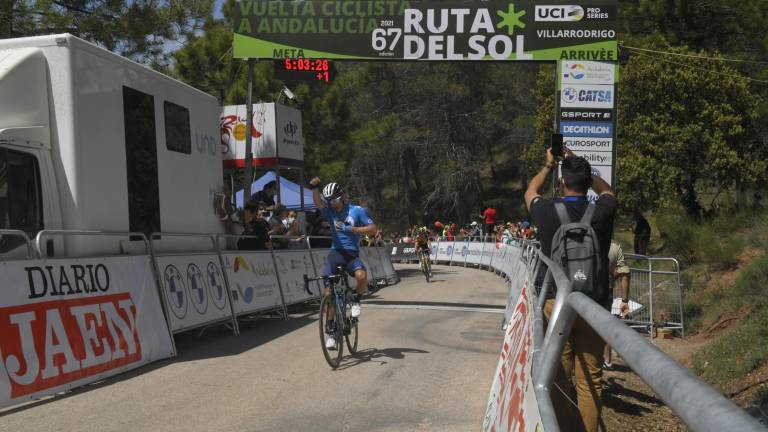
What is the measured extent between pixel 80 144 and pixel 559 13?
10.5 metres

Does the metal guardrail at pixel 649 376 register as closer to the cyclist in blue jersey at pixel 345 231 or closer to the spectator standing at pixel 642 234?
the cyclist in blue jersey at pixel 345 231

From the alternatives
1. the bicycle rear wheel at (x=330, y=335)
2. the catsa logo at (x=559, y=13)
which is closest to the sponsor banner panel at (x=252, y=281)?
the bicycle rear wheel at (x=330, y=335)

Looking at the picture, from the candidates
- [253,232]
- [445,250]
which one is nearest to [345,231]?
[253,232]

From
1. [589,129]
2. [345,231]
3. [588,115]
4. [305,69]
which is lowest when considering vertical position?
[345,231]

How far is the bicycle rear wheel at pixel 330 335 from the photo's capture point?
805 cm

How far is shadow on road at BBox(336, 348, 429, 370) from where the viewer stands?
8.57 m

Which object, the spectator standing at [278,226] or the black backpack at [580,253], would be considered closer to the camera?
the black backpack at [580,253]

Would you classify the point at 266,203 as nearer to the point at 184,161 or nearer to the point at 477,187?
the point at 184,161

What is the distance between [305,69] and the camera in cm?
1645

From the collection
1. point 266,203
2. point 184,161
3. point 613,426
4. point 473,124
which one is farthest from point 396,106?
point 613,426

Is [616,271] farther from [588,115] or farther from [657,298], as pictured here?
[588,115]

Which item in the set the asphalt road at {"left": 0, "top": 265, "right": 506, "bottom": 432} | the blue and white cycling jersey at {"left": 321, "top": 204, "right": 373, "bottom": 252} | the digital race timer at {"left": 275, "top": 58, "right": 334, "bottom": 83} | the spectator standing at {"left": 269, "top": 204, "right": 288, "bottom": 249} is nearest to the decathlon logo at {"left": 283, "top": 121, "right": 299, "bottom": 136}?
the digital race timer at {"left": 275, "top": 58, "right": 334, "bottom": 83}

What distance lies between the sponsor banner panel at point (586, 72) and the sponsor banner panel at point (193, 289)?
8.36 meters

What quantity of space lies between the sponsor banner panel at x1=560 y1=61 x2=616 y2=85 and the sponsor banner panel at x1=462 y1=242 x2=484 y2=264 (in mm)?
17392
